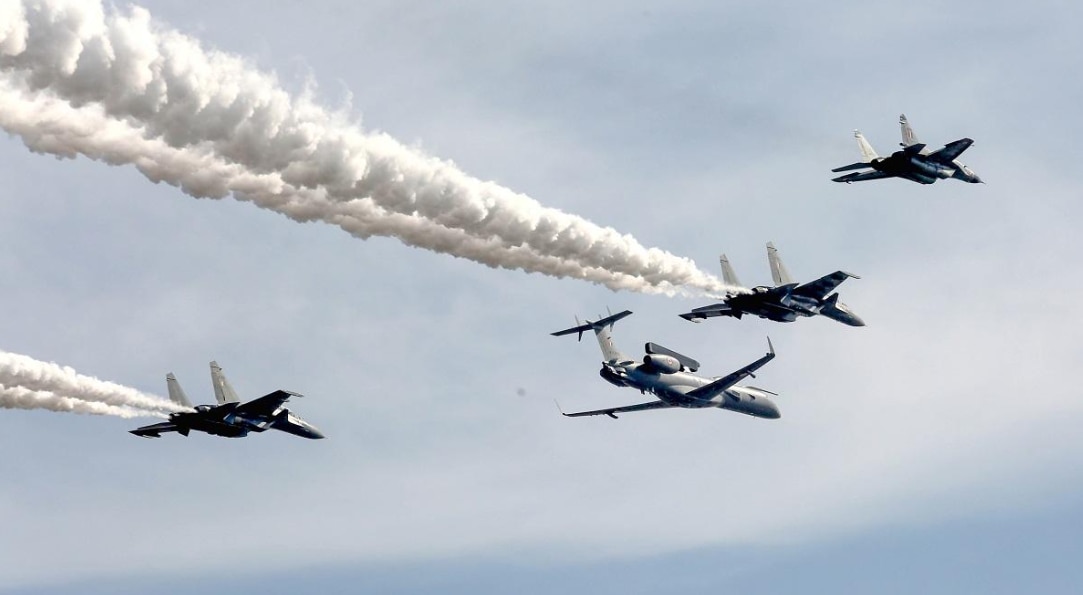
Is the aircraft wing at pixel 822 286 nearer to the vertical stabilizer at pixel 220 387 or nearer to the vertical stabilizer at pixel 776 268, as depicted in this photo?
the vertical stabilizer at pixel 776 268

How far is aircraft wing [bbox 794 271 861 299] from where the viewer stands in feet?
207

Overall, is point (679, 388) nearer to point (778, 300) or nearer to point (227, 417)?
point (778, 300)

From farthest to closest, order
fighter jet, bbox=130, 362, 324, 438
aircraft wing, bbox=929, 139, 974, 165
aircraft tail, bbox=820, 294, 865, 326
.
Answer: aircraft tail, bbox=820, 294, 865, 326, aircraft wing, bbox=929, 139, 974, 165, fighter jet, bbox=130, 362, 324, 438

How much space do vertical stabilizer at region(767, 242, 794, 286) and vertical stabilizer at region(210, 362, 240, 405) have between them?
27201 mm

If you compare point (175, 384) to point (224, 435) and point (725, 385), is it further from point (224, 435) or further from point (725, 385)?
point (725, 385)

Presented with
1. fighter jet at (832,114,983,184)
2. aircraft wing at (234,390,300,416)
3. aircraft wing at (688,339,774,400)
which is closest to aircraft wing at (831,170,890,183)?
fighter jet at (832,114,983,184)

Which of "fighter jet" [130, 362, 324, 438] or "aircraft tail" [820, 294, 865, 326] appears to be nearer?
"fighter jet" [130, 362, 324, 438]

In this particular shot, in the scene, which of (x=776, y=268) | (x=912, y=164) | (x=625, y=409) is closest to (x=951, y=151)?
(x=912, y=164)

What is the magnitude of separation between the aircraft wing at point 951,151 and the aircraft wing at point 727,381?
Result: 12693mm

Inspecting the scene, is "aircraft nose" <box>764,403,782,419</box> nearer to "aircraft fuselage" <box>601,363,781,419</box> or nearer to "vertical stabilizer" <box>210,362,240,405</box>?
"aircraft fuselage" <box>601,363,781,419</box>

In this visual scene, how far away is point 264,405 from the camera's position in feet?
194

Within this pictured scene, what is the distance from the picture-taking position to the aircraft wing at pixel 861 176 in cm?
6431

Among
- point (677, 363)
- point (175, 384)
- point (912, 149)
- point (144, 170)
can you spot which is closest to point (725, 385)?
point (677, 363)

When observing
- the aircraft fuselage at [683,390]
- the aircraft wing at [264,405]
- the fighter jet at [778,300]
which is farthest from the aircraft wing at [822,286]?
the aircraft wing at [264,405]
